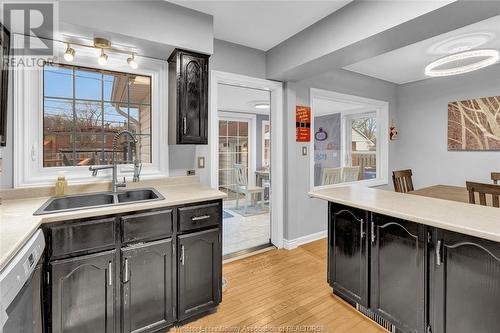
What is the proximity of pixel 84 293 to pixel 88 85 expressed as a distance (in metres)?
1.68

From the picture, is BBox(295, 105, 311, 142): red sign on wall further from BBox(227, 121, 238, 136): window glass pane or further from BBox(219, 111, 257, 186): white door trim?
BBox(219, 111, 257, 186): white door trim

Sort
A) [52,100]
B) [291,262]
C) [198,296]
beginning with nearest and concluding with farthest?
[198,296]
[52,100]
[291,262]

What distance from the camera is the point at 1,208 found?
155cm

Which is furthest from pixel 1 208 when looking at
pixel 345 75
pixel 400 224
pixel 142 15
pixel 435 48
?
pixel 435 48

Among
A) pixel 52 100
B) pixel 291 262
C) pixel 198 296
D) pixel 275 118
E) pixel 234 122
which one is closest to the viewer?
pixel 198 296

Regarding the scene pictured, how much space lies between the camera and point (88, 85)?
2.17 m

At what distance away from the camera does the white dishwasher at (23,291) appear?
0.89 m

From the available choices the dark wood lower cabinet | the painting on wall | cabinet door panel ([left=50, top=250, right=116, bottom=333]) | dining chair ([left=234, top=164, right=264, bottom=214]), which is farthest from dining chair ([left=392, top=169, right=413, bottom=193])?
cabinet door panel ([left=50, top=250, right=116, bottom=333])

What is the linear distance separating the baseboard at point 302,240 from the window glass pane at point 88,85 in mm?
2600

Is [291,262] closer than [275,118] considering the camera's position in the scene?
Yes

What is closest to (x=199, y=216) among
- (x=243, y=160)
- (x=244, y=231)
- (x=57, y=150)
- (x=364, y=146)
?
(x=57, y=150)

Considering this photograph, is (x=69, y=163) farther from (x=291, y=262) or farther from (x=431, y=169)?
(x=431, y=169)

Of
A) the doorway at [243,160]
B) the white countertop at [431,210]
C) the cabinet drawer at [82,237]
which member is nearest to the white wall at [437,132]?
the doorway at [243,160]

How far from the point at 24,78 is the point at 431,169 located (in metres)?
5.21
